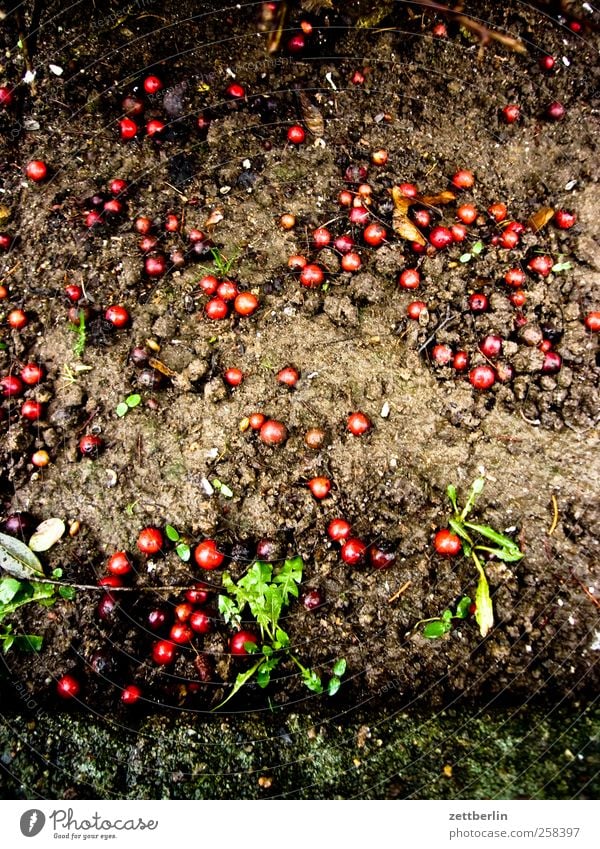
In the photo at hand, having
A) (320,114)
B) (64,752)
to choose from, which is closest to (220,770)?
(64,752)

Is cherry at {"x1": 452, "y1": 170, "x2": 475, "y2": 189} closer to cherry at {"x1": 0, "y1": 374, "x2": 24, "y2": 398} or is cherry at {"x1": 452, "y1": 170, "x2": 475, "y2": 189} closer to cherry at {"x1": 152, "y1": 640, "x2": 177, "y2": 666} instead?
cherry at {"x1": 0, "y1": 374, "x2": 24, "y2": 398}

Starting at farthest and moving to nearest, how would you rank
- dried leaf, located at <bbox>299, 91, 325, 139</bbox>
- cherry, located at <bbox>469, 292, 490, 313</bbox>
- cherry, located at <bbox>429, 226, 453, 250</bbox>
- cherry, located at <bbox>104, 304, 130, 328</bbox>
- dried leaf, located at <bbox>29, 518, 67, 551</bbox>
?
1. dried leaf, located at <bbox>299, 91, 325, 139</bbox>
2. cherry, located at <bbox>429, 226, 453, 250</bbox>
3. cherry, located at <bbox>469, 292, 490, 313</bbox>
4. cherry, located at <bbox>104, 304, 130, 328</bbox>
5. dried leaf, located at <bbox>29, 518, 67, 551</bbox>

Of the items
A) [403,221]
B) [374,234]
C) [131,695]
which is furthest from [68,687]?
[403,221]

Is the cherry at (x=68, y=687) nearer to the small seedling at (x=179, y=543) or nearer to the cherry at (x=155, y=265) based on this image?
the small seedling at (x=179, y=543)

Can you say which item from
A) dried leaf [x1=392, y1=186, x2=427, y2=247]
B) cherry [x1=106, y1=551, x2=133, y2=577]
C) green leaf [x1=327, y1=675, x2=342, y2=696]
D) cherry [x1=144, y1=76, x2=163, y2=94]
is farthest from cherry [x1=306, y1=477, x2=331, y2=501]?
cherry [x1=144, y1=76, x2=163, y2=94]

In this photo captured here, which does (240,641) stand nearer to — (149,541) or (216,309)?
(149,541)

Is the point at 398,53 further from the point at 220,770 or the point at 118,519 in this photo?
the point at 220,770
